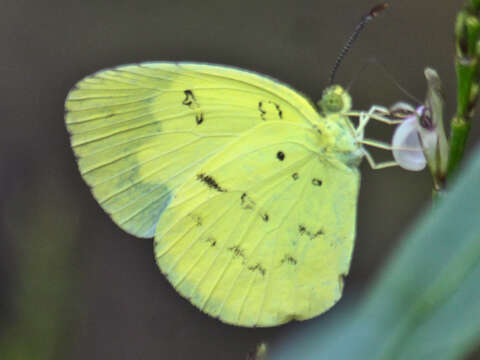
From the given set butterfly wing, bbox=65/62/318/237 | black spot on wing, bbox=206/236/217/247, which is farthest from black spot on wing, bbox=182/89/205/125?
black spot on wing, bbox=206/236/217/247

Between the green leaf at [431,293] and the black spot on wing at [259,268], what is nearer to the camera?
the green leaf at [431,293]

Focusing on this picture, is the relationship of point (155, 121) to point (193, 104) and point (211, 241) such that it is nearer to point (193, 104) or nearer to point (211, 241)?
point (193, 104)

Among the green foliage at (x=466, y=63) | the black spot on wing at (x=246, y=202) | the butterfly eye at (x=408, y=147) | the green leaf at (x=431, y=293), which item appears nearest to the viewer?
the green leaf at (x=431, y=293)

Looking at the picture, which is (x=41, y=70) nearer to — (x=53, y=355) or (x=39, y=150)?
Answer: (x=39, y=150)

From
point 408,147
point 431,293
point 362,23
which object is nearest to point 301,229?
point 408,147

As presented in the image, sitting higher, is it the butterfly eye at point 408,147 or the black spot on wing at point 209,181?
the butterfly eye at point 408,147

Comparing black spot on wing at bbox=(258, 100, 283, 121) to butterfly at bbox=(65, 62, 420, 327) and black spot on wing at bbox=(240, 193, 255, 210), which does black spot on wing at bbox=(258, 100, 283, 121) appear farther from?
black spot on wing at bbox=(240, 193, 255, 210)

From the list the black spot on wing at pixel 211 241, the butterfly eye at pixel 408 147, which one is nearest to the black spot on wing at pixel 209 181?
the black spot on wing at pixel 211 241

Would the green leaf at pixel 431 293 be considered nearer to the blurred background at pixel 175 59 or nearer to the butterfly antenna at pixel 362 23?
the butterfly antenna at pixel 362 23
